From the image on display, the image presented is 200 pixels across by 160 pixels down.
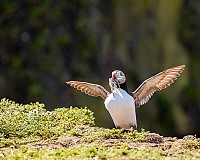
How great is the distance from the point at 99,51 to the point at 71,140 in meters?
9.89

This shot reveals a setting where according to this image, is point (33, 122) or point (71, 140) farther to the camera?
point (33, 122)

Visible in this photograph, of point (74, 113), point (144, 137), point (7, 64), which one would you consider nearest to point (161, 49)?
point (7, 64)

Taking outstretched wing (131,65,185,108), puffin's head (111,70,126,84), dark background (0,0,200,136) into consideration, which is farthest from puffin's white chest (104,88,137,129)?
dark background (0,0,200,136)

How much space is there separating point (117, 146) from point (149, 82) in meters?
1.68

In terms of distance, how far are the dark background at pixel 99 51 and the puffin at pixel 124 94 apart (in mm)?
8023

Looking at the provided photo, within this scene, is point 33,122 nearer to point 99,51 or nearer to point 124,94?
point 124,94

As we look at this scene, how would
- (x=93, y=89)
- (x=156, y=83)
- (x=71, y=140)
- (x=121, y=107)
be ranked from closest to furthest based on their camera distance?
(x=71, y=140), (x=121, y=107), (x=156, y=83), (x=93, y=89)

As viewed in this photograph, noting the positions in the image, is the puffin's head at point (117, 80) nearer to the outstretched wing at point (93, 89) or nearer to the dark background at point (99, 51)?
the outstretched wing at point (93, 89)

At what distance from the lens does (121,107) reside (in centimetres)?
744

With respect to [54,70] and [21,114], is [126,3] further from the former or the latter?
[21,114]

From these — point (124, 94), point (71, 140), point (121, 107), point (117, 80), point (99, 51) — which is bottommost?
point (71, 140)

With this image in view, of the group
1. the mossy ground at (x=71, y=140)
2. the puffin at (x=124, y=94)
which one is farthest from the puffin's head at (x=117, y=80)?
the mossy ground at (x=71, y=140)

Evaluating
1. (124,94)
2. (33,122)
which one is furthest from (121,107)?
(33,122)

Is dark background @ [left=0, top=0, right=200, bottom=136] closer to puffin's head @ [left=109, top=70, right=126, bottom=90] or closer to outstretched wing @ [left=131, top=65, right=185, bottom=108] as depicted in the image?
outstretched wing @ [left=131, top=65, right=185, bottom=108]
